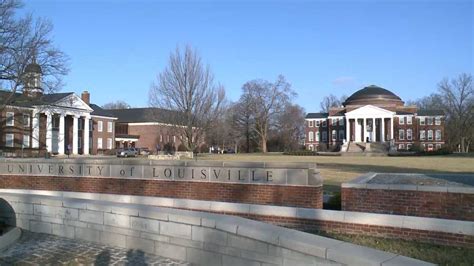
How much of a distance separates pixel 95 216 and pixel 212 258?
284 centimetres

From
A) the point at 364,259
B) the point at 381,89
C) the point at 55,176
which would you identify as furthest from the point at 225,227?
the point at 381,89

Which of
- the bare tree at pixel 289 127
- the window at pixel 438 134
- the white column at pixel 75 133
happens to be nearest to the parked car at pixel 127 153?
the white column at pixel 75 133

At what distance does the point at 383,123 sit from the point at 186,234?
94799 millimetres

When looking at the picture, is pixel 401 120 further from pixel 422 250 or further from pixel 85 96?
pixel 422 250

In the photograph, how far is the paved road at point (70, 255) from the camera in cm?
743

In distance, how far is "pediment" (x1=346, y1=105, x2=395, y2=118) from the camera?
317ft

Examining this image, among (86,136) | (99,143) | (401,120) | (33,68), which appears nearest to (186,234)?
(33,68)

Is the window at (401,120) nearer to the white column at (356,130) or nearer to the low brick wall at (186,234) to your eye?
the white column at (356,130)

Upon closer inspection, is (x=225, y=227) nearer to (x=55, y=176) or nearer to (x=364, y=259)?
(x=364, y=259)

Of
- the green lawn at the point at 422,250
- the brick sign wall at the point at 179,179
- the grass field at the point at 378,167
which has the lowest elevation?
the grass field at the point at 378,167

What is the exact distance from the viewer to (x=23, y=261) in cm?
761

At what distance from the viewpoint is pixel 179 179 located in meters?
12.4

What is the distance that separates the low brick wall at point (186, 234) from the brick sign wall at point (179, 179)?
3481 millimetres

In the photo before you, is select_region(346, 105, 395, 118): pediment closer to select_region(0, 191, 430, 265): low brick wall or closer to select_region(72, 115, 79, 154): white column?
select_region(72, 115, 79, 154): white column
